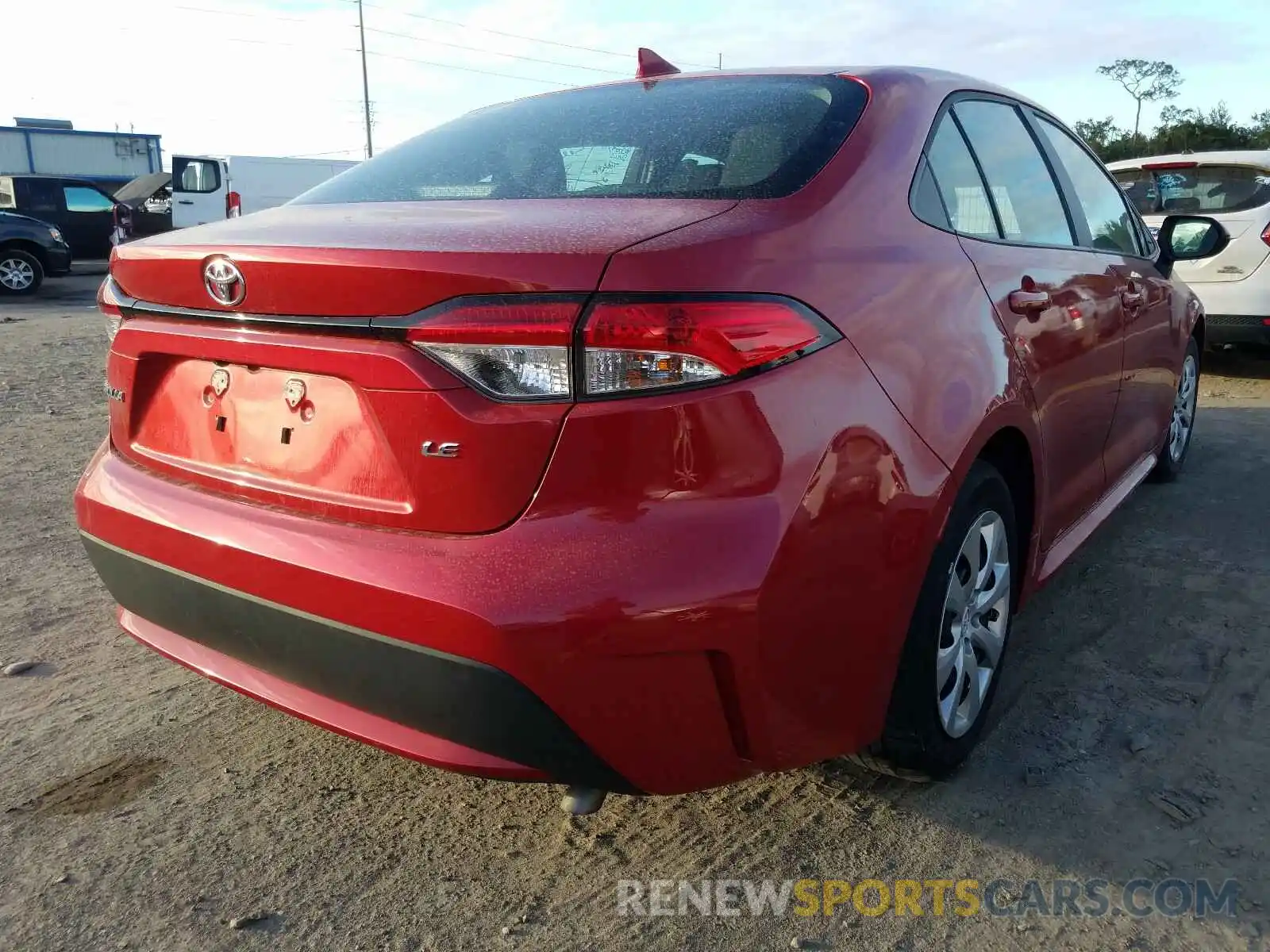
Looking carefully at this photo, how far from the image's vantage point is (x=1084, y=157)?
3568mm

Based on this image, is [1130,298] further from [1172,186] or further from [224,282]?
[1172,186]

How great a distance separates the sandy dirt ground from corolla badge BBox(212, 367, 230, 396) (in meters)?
0.94

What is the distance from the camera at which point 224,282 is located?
1888 millimetres

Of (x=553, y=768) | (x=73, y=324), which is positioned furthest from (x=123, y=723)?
(x=73, y=324)

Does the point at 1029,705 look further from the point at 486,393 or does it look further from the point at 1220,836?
the point at 486,393

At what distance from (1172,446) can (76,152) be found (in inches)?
1220

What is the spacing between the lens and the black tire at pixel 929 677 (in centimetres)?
205

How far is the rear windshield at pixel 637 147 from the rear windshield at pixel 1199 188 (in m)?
5.30

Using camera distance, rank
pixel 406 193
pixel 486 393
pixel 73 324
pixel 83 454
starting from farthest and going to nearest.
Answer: pixel 73 324
pixel 83 454
pixel 406 193
pixel 486 393

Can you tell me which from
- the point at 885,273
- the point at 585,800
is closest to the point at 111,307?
the point at 585,800

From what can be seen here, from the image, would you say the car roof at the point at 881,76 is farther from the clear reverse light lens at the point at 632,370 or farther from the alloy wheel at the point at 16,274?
the alloy wheel at the point at 16,274

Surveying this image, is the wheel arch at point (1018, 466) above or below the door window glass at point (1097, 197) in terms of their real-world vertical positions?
below

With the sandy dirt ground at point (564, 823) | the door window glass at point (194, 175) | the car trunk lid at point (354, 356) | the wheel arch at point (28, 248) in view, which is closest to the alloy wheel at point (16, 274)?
the wheel arch at point (28, 248)

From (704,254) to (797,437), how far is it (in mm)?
336
